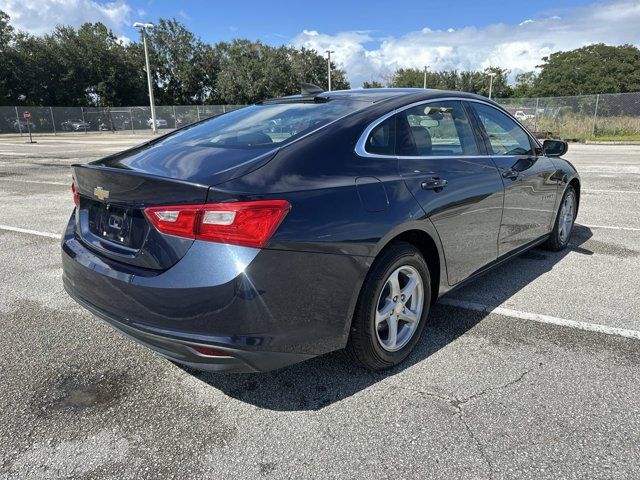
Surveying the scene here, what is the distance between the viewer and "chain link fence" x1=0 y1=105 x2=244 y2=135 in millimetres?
42719

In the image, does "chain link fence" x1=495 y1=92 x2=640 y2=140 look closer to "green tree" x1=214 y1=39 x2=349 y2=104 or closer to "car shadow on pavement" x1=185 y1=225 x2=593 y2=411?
"car shadow on pavement" x1=185 y1=225 x2=593 y2=411

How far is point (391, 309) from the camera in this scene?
281 cm

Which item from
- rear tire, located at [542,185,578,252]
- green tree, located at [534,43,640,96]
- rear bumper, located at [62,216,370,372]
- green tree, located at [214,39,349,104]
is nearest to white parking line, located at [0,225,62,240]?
rear bumper, located at [62,216,370,372]

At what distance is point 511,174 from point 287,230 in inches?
94.3

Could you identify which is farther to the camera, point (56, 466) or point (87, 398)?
point (87, 398)

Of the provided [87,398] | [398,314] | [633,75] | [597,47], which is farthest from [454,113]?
[597,47]

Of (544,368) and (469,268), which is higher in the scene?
(469,268)

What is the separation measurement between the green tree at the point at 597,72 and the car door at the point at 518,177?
68741 mm

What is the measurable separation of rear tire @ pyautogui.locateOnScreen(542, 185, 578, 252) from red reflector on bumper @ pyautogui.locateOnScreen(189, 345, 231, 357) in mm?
4019

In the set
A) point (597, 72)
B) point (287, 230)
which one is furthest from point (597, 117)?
point (597, 72)

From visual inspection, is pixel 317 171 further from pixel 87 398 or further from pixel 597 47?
pixel 597 47

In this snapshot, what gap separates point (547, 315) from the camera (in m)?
3.64

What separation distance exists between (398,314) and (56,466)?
189 centimetres

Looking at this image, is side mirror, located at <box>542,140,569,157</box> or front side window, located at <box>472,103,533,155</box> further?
side mirror, located at <box>542,140,569,157</box>
